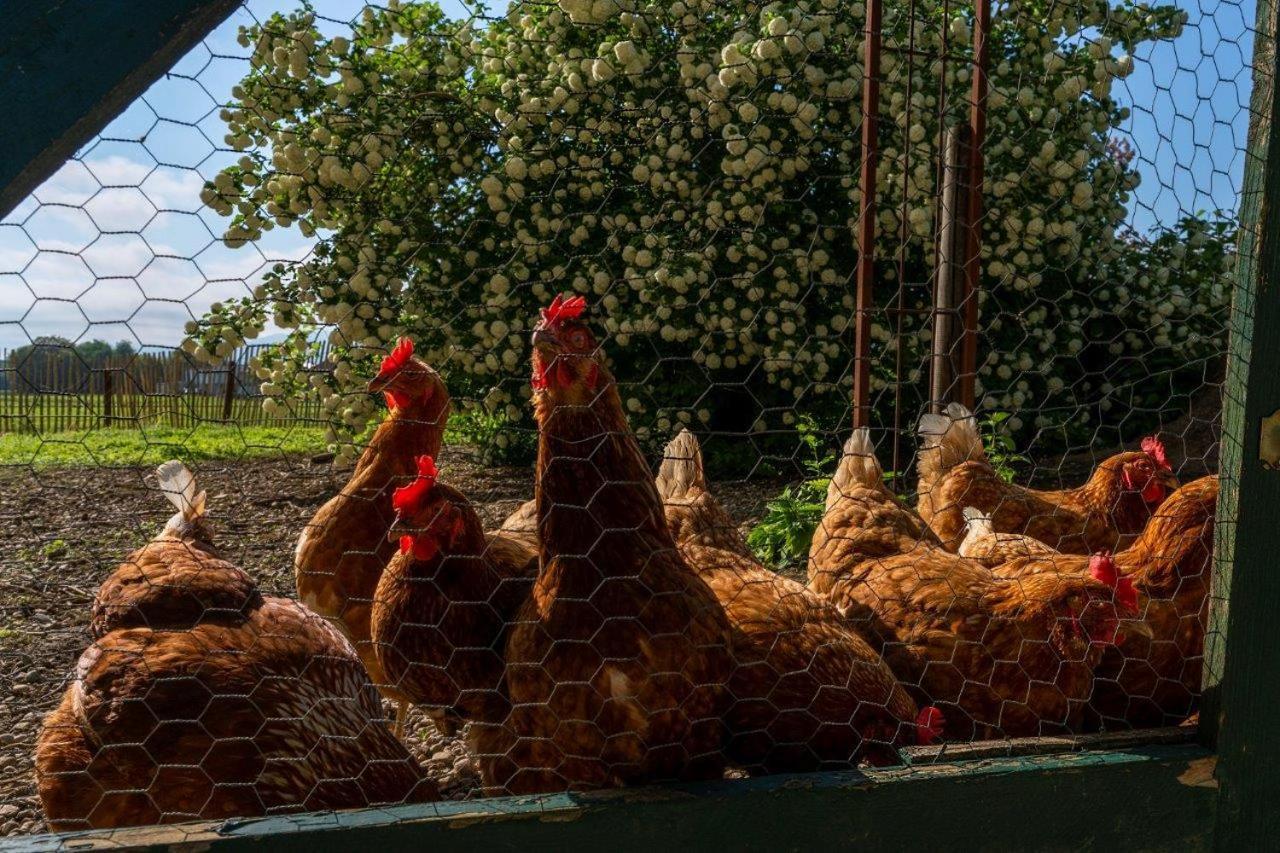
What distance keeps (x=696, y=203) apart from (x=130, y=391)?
234 centimetres

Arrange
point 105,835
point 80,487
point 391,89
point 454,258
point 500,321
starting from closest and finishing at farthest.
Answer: point 105,835 < point 391,89 < point 454,258 < point 500,321 < point 80,487

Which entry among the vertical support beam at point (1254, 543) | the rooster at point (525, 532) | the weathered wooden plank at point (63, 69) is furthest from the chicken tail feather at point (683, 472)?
the weathered wooden plank at point (63, 69)

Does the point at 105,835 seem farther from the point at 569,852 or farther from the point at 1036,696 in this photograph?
the point at 1036,696

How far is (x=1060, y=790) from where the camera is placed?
4.82ft

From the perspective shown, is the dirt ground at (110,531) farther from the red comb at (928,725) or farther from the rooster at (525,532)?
the red comb at (928,725)

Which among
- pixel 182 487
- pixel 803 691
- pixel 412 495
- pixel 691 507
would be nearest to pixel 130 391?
pixel 182 487

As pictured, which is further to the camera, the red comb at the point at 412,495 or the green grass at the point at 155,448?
the green grass at the point at 155,448

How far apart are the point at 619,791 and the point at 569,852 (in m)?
0.11

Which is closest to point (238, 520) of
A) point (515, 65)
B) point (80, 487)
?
point (80, 487)

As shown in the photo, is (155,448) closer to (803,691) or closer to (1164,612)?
(803,691)

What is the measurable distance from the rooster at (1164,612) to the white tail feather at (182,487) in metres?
2.02

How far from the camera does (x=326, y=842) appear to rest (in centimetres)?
123

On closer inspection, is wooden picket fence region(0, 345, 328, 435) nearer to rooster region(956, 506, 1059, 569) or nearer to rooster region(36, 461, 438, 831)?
rooster region(36, 461, 438, 831)

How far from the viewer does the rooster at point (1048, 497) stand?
3.17m
